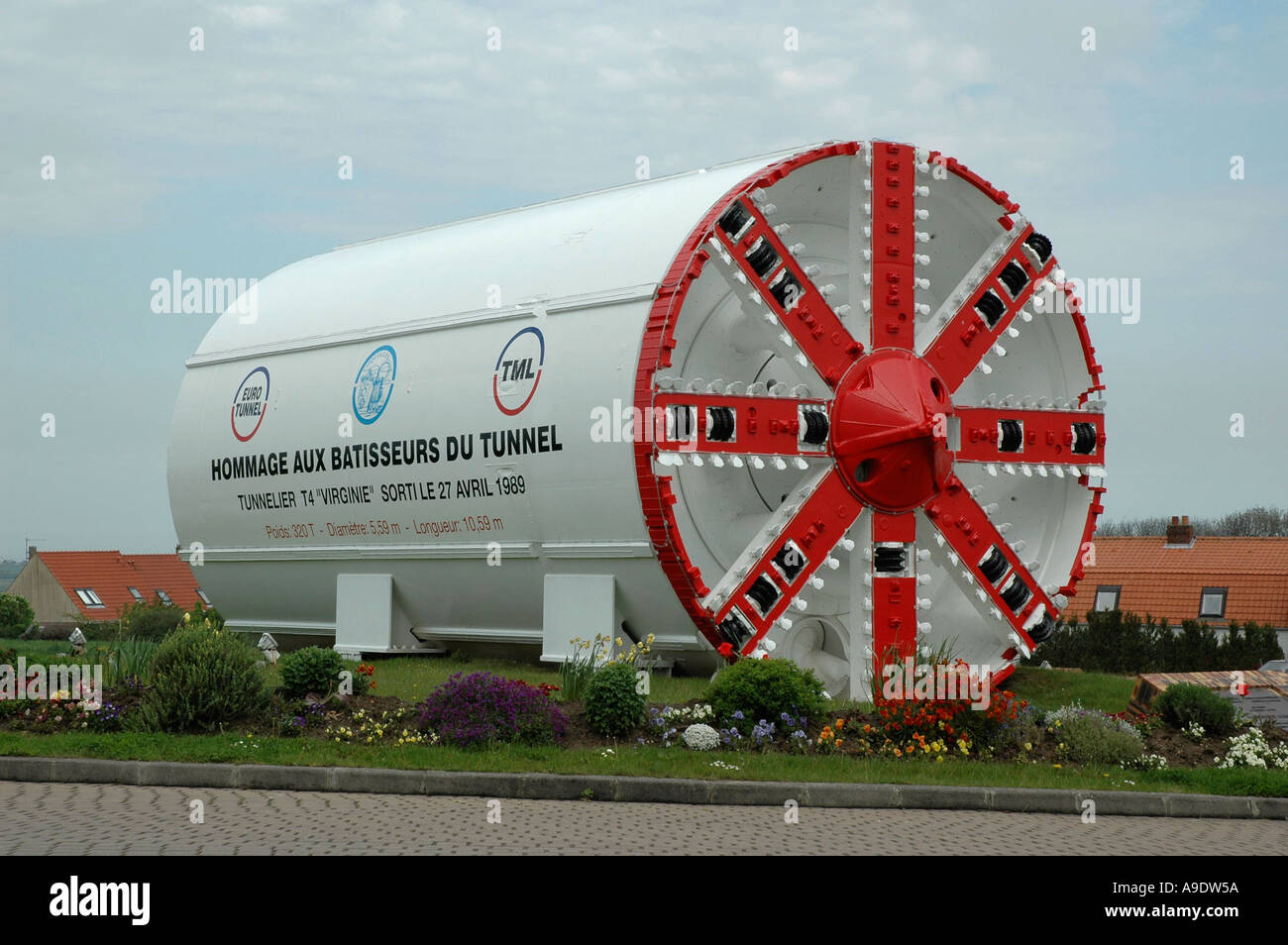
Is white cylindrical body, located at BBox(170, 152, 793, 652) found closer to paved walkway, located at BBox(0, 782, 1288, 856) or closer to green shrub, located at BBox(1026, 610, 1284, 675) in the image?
paved walkway, located at BBox(0, 782, 1288, 856)

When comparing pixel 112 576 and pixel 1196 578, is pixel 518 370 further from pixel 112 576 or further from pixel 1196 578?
pixel 112 576

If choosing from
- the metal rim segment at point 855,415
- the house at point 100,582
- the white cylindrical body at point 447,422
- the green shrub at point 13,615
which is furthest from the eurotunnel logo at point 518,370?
the house at point 100,582

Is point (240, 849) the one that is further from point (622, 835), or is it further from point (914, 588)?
point (914, 588)

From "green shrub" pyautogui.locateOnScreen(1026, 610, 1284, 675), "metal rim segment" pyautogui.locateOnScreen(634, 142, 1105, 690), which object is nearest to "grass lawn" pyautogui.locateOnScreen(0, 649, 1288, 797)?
"metal rim segment" pyautogui.locateOnScreen(634, 142, 1105, 690)

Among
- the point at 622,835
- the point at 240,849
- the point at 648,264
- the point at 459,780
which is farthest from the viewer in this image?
the point at 648,264

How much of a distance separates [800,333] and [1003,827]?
27.3 feet

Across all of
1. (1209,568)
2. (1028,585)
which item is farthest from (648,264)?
(1209,568)

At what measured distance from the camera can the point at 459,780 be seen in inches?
510

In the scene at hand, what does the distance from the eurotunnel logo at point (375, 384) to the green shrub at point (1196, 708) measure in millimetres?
11067

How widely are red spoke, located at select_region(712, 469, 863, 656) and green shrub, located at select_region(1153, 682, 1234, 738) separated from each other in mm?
4484

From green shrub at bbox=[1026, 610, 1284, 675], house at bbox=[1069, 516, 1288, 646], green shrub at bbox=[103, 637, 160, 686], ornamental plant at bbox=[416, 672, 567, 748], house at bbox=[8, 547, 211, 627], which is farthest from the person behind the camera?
house at bbox=[8, 547, 211, 627]

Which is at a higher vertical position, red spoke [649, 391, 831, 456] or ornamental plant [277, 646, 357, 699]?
red spoke [649, 391, 831, 456]

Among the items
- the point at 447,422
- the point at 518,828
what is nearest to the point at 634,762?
the point at 518,828

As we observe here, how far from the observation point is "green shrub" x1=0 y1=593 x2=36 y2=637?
42656 millimetres
